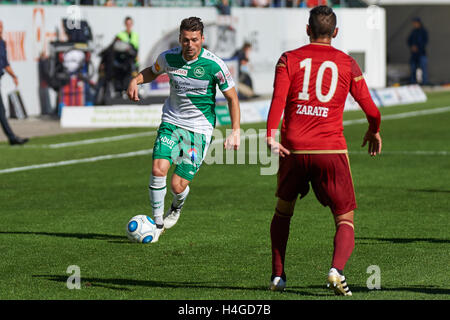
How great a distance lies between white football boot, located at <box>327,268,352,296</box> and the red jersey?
0.93m

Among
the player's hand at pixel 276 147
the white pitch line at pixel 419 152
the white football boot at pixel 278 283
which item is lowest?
the white pitch line at pixel 419 152

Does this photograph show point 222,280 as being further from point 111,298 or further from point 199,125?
point 199,125

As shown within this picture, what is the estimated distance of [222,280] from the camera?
26.4 ft

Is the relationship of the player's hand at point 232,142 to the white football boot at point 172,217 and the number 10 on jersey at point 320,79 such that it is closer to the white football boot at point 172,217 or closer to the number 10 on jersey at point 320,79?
the number 10 on jersey at point 320,79

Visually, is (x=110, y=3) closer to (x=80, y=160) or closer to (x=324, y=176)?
(x=80, y=160)

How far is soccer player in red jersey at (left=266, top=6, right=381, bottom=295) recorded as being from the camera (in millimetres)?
7172

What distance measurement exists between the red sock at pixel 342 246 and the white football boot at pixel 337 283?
7cm

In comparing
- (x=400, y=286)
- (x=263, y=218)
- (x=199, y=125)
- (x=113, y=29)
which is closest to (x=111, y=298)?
(x=400, y=286)

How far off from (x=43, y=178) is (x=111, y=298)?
8.22 m

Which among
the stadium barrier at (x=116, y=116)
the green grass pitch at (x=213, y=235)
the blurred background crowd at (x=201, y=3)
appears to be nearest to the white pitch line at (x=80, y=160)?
the green grass pitch at (x=213, y=235)

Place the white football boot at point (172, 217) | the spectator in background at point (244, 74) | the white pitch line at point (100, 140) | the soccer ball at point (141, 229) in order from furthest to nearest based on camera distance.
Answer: the spectator in background at point (244, 74)
the white pitch line at point (100, 140)
the white football boot at point (172, 217)
the soccer ball at point (141, 229)

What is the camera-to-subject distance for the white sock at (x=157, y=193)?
10070mm

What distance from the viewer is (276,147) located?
279 inches

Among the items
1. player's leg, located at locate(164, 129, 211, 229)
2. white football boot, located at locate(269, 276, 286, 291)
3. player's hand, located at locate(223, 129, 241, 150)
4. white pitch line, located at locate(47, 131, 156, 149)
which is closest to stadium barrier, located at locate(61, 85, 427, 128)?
white pitch line, located at locate(47, 131, 156, 149)
